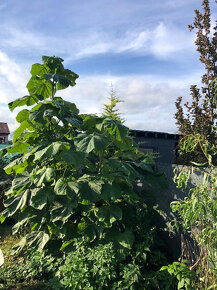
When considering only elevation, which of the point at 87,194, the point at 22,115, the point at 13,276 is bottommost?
the point at 13,276

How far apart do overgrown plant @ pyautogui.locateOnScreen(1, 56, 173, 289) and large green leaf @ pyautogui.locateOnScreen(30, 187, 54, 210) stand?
0.01m

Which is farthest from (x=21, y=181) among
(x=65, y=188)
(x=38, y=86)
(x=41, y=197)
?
(x=38, y=86)

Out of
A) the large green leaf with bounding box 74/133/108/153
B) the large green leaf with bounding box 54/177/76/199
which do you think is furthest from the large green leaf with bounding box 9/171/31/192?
the large green leaf with bounding box 74/133/108/153

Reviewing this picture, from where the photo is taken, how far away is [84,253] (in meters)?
3.11

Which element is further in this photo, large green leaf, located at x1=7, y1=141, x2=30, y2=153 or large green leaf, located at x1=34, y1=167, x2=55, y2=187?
large green leaf, located at x1=7, y1=141, x2=30, y2=153

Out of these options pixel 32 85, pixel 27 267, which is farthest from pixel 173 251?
pixel 32 85

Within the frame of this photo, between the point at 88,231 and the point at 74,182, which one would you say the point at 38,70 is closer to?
the point at 74,182

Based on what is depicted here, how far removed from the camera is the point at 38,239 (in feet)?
12.1

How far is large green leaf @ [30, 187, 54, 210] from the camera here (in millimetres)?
3402

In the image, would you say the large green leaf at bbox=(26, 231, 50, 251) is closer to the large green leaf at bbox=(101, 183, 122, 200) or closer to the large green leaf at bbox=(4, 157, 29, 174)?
the large green leaf at bbox=(4, 157, 29, 174)

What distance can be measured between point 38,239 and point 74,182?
1049 mm

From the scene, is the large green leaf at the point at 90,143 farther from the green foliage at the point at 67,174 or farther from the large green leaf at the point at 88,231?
the large green leaf at the point at 88,231

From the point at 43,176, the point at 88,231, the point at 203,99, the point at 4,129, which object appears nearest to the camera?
the point at 43,176

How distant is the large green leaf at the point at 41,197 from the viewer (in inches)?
134
